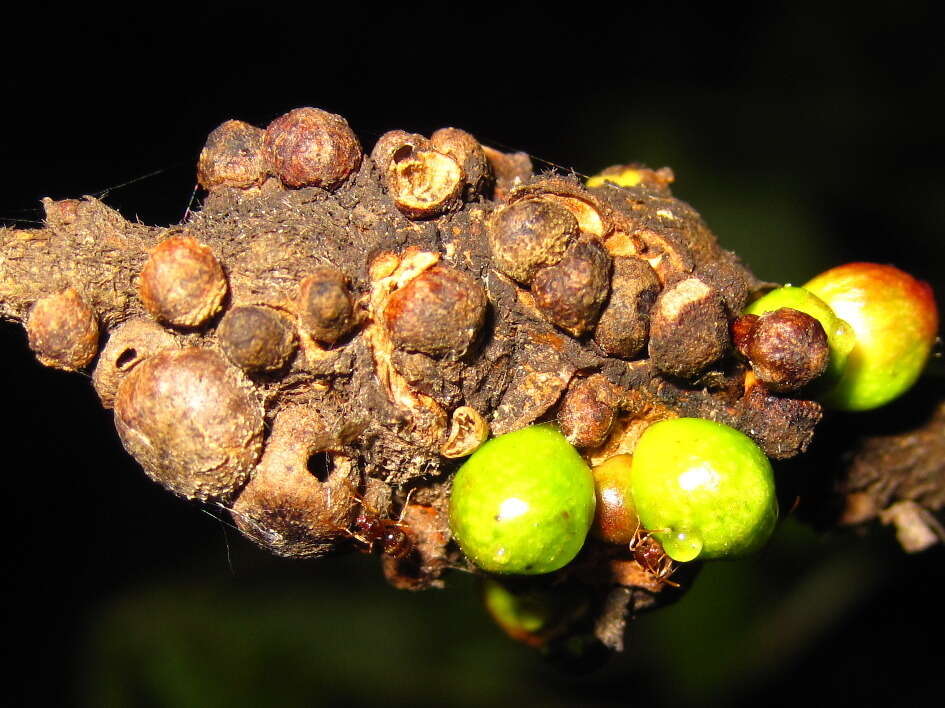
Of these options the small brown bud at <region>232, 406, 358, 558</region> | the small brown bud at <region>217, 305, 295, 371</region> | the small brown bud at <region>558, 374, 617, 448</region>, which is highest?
the small brown bud at <region>217, 305, 295, 371</region>

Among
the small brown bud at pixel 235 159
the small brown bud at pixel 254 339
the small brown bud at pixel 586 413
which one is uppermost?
the small brown bud at pixel 235 159

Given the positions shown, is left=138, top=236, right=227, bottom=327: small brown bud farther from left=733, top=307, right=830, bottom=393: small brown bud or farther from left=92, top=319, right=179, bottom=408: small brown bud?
left=733, top=307, right=830, bottom=393: small brown bud

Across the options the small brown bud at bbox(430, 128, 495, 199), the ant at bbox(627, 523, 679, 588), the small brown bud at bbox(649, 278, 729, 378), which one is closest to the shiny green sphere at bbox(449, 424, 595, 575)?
the ant at bbox(627, 523, 679, 588)

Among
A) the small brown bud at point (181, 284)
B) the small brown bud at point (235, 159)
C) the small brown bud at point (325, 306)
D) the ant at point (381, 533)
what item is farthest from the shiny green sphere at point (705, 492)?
the small brown bud at point (235, 159)

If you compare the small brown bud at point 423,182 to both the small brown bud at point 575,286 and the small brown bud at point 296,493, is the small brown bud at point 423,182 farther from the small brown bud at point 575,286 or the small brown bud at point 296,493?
the small brown bud at point 296,493

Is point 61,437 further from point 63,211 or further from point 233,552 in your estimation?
point 63,211

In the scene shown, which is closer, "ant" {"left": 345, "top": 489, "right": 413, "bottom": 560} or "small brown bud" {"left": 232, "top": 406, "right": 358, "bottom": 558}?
"small brown bud" {"left": 232, "top": 406, "right": 358, "bottom": 558}

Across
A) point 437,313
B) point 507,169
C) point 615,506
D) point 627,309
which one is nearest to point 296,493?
point 437,313
